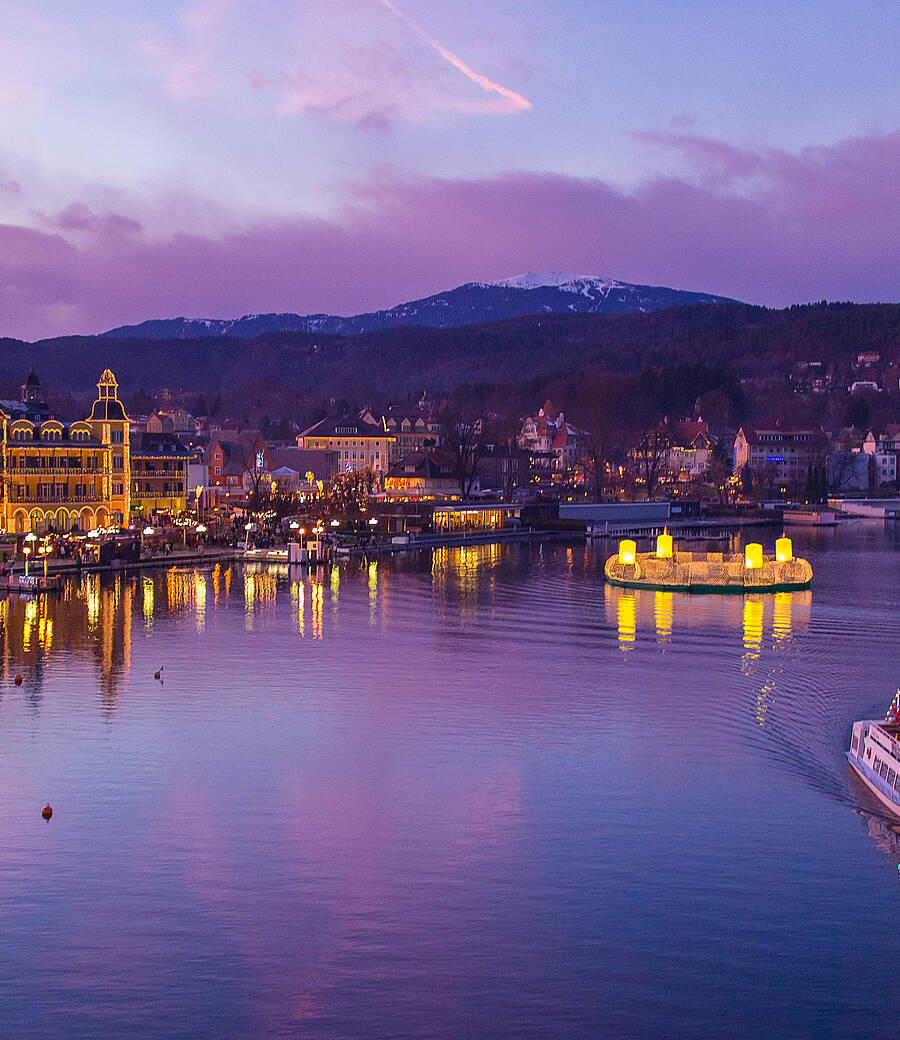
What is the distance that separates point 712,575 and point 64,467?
1105 inches

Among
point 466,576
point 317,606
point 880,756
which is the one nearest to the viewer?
point 880,756

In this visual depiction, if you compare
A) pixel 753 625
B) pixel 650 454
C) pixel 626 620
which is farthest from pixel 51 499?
pixel 650 454

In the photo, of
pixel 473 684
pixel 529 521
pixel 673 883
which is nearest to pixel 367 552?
pixel 529 521

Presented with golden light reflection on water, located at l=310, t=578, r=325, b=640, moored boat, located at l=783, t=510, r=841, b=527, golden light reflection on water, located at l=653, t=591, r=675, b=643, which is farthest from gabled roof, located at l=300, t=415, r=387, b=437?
golden light reflection on water, located at l=653, t=591, r=675, b=643

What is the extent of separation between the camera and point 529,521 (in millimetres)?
72812

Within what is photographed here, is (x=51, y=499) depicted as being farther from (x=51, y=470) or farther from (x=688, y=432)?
(x=688, y=432)

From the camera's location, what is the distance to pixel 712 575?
41969 mm

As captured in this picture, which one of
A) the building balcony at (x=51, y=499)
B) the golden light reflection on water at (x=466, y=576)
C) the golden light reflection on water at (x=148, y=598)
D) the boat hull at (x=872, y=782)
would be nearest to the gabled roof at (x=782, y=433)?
the golden light reflection on water at (x=466, y=576)

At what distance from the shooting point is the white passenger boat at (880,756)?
54.2 feet

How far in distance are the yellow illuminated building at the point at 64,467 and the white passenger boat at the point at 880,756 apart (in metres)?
40.1

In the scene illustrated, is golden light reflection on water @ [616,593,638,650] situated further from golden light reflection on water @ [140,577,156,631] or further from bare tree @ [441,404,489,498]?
bare tree @ [441,404,489,498]

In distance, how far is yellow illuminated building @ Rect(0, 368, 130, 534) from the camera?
5131 cm

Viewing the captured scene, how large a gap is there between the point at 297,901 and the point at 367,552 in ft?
144

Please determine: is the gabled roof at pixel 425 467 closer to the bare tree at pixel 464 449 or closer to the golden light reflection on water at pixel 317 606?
the bare tree at pixel 464 449
